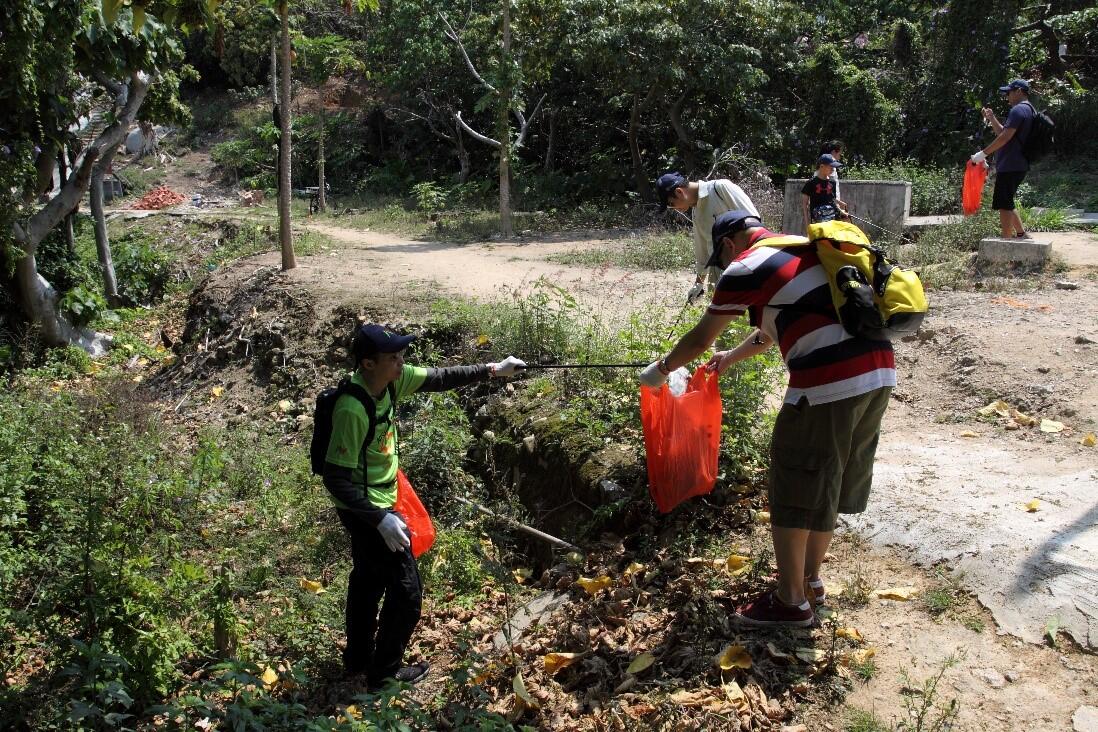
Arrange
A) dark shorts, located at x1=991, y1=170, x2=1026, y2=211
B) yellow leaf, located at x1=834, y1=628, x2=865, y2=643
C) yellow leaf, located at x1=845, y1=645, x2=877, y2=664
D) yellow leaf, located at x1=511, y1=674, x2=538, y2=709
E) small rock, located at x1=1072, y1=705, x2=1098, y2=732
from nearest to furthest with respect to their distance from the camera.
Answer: small rock, located at x1=1072, y1=705, x2=1098, y2=732 → yellow leaf, located at x1=845, y1=645, x2=877, y2=664 → yellow leaf, located at x1=834, y1=628, x2=865, y2=643 → yellow leaf, located at x1=511, y1=674, x2=538, y2=709 → dark shorts, located at x1=991, y1=170, x2=1026, y2=211

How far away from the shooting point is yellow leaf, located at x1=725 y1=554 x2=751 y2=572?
13.7 feet

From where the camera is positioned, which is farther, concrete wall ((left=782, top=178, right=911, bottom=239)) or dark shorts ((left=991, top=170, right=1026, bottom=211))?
concrete wall ((left=782, top=178, right=911, bottom=239))

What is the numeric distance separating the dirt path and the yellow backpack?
1.29 meters

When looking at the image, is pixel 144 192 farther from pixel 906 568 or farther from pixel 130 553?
pixel 906 568

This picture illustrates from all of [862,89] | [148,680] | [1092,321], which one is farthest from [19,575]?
[862,89]

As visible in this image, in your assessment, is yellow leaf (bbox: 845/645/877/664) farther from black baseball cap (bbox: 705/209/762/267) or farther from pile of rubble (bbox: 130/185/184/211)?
pile of rubble (bbox: 130/185/184/211)

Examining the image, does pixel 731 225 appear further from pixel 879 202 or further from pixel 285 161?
pixel 285 161

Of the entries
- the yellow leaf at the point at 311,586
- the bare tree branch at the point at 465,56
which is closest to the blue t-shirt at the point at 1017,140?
the yellow leaf at the point at 311,586

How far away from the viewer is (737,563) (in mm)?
4180

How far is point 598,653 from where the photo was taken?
390 cm

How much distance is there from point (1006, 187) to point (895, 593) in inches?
271

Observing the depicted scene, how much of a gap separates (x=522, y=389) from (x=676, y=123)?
1164cm

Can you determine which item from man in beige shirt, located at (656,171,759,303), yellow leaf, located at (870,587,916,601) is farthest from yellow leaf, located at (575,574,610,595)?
man in beige shirt, located at (656,171,759,303)

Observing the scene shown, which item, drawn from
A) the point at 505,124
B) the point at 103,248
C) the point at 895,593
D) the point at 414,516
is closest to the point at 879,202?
the point at 505,124
